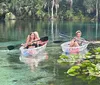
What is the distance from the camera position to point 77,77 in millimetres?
13125

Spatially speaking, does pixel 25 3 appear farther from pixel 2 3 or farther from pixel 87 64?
pixel 87 64

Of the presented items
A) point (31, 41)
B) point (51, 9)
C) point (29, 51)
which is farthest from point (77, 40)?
point (51, 9)

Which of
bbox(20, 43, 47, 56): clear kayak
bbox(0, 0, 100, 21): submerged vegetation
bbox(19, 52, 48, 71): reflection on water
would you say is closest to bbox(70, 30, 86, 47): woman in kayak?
bbox(19, 52, 48, 71): reflection on water

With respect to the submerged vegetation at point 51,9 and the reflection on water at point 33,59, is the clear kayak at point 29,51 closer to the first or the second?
the reflection on water at point 33,59

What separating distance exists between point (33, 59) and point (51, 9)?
61.2m

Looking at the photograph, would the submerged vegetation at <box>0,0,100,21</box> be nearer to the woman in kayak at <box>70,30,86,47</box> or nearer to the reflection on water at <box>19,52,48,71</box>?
the woman in kayak at <box>70,30,86,47</box>

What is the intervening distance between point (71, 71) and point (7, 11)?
63468 mm

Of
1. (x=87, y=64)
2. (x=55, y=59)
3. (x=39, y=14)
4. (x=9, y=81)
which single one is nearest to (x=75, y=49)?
(x=55, y=59)

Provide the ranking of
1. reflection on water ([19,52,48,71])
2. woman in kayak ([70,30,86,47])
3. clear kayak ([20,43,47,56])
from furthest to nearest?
woman in kayak ([70,30,86,47]) → clear kayak ([20,43,47,56]) → reflection on water ([19,52,48,71])

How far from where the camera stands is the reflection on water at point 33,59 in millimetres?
15884

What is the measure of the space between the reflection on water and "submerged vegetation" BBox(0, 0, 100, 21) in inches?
2231

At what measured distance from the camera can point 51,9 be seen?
7844 cm

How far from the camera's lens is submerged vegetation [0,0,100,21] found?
76.5 m

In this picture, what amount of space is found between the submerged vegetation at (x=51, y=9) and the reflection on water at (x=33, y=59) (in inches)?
2231
